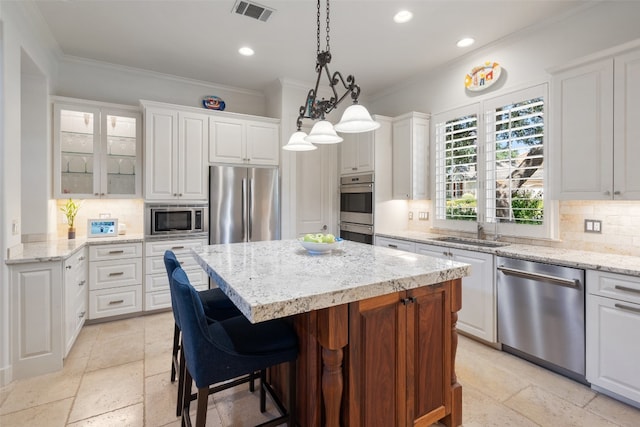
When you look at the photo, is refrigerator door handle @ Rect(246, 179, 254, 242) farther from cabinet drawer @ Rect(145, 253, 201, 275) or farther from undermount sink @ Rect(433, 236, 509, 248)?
undermount sink @ Rect(433, 236, 509, 248)

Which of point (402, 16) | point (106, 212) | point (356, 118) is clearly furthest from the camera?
point (106, 212)

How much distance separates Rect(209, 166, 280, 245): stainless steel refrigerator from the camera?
3941mm

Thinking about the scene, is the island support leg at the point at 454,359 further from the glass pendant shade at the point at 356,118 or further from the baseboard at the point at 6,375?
the baseboard at the point at 6,375

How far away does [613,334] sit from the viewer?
208 cm

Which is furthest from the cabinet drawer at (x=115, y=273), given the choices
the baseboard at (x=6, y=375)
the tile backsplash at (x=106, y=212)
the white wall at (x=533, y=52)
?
the white wall at (x=533, y=52)

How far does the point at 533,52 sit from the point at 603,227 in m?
1.73

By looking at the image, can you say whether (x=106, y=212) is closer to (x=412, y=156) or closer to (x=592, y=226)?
(x=412, y=156)

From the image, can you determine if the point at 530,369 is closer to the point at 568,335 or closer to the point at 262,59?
the point at 568,335

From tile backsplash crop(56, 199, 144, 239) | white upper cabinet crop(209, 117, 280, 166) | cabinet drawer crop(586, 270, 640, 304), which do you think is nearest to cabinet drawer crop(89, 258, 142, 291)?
tile backsplash crop(56, 199, 144, 239)

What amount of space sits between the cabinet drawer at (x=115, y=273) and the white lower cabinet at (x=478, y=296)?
10.9ft

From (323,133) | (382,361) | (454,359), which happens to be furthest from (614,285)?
(323,133)

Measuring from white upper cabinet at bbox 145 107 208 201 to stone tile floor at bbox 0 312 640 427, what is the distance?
181 cm

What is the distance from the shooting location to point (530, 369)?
8.23 ft

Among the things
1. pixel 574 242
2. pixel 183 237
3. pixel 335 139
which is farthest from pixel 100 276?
pixel 574 242
